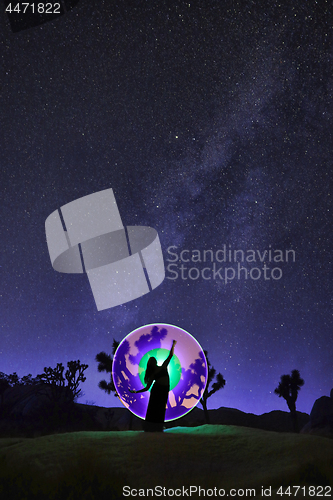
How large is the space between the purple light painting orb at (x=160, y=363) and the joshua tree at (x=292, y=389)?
21.2m

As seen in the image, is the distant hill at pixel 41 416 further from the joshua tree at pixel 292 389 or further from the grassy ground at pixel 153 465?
the grassy ground at pixel 153 465

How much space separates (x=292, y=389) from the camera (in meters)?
26.1

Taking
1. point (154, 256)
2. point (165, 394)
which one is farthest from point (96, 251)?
point (165, 394)

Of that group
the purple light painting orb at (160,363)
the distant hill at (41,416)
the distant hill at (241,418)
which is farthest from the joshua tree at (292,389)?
the purple light painting orb at (160,363)

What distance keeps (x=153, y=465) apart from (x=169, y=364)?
2.69m

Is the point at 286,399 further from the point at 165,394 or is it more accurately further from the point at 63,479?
the point at 63,479

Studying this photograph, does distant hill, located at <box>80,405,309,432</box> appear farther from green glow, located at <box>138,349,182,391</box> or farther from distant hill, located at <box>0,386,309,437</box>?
green glow, located at <box>138,349,182,391</box>

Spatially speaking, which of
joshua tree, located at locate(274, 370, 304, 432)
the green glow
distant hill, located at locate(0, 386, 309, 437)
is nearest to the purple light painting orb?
the green glow

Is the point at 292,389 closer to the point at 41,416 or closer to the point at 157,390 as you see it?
the point at 41,416

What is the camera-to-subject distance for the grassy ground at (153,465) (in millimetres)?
5055

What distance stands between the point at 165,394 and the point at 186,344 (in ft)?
3.87

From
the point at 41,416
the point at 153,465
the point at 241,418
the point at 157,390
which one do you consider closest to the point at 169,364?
the point at 157,390

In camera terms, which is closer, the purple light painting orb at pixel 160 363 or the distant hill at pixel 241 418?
the purple light painting orb at pixel 160 363

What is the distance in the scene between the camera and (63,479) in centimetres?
515
